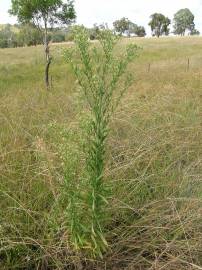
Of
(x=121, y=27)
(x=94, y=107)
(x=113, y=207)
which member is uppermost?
(x=121, y=27)

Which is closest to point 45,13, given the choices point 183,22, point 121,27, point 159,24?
point 121,27

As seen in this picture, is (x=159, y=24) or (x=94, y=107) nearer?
(x=94, y=107)

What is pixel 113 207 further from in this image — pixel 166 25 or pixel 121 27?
pixel 166 25

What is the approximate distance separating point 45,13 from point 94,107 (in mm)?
14866

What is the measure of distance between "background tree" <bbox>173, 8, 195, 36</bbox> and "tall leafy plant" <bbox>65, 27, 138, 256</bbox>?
10764 cm

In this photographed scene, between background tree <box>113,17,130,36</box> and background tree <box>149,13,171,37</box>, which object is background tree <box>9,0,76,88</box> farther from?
background tree <box>149,13,171,37</box>

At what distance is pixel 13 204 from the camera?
3.29 metres

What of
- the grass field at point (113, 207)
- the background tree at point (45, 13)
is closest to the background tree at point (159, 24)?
the background tree at point (45, 13)

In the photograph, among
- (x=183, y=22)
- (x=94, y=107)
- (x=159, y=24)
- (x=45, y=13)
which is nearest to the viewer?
(x=94, y=107)

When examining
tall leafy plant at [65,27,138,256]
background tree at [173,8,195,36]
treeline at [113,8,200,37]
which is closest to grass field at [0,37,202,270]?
tall leafy plant at [65,27,138,256]

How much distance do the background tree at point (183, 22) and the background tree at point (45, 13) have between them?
9307 centimetres

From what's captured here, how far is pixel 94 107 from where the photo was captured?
2533 mm

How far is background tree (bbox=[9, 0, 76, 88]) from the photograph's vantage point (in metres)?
16.1

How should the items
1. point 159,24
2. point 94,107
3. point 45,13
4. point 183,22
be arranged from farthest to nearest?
point 183,22 → point 159,24 → point 45,13 → point 94,107
